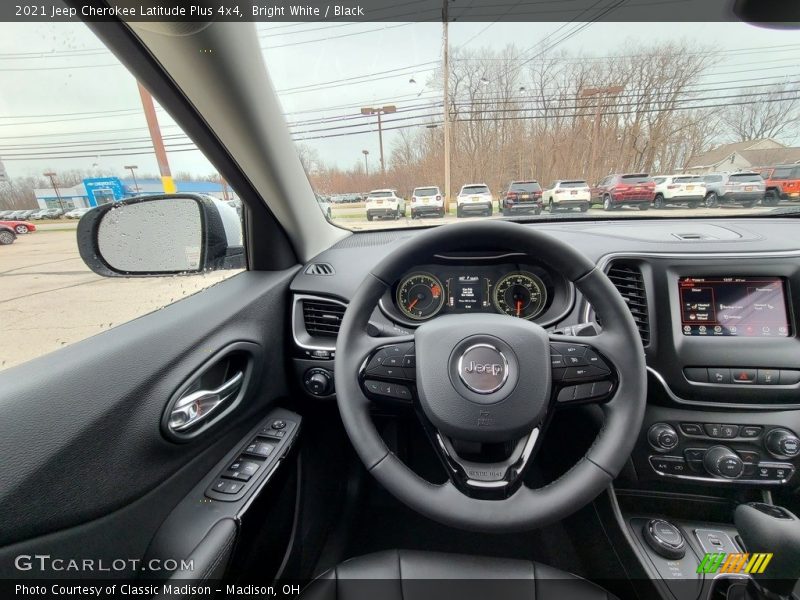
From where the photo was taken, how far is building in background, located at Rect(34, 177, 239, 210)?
3.63 ft

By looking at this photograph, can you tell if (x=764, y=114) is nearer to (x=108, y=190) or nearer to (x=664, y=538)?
(x=664, y=538)

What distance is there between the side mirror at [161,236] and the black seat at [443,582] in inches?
53.7

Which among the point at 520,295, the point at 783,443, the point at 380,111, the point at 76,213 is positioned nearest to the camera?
the point at 76,213

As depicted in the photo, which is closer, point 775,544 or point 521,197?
point 775,544

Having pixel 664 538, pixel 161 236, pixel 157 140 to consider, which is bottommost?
pixel 664 538

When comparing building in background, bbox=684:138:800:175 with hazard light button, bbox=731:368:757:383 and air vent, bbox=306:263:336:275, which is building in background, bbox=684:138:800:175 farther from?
air vent, bbox=306:263:336:275

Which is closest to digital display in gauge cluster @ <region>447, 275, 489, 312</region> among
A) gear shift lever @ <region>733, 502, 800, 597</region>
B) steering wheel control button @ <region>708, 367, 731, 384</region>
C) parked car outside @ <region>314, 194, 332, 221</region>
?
parked car outside @ <region>314, 194, 332, 221</region>

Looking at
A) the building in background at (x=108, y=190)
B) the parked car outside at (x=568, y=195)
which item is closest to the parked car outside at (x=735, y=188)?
the parked car outside at (x=568, y=195)

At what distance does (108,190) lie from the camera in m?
1.32

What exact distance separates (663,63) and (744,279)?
3.43 ft

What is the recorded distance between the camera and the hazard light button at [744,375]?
1.54 metres

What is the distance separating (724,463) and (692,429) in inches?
6.0

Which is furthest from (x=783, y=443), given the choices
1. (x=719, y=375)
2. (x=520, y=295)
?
(x=520, y=295)

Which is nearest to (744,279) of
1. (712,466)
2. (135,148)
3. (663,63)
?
(712,466)
